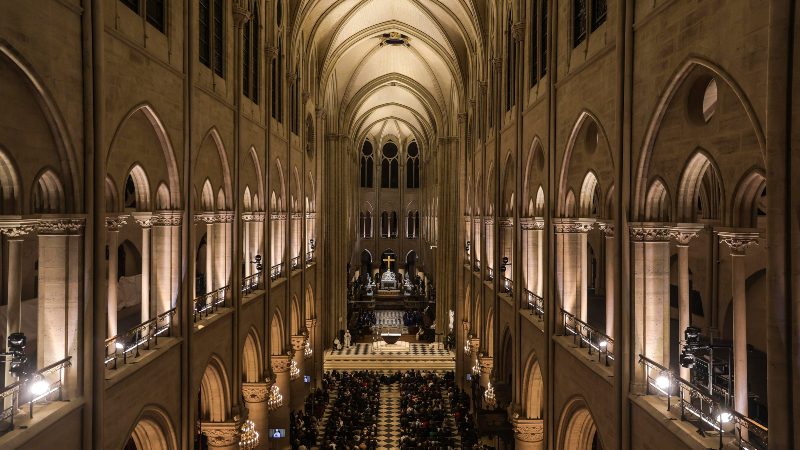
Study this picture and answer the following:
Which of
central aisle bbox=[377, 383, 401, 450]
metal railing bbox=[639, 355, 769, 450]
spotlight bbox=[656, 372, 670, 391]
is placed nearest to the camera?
metal railing bbox=[639, 355, 769, 450]

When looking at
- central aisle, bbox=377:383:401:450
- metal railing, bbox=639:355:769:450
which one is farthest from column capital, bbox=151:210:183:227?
central aisle, bbox=377:383:401:450

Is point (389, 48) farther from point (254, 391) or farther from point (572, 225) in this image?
point (572, 225)

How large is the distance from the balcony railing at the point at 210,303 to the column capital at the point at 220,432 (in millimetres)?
3056

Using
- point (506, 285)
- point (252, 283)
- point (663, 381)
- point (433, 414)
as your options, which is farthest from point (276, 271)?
point (663, 381)

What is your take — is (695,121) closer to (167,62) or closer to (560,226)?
(560,226)

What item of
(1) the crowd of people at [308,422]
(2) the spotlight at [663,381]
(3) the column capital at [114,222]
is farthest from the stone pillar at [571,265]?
(1) the crowd of people at [308,422]

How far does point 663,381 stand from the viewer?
9.33 meters

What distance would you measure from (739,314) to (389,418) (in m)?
22.9

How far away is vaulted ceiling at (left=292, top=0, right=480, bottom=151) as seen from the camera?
2845 cm

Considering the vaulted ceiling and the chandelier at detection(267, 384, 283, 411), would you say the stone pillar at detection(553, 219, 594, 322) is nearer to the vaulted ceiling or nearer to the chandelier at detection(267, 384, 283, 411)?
the chandelier at detection(267, 384, 283, 411)

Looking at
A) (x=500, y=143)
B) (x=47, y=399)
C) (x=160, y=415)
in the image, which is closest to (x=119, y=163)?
(x=47, y=399)

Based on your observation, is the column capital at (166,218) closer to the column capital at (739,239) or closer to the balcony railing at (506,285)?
the column capital at (739,239)

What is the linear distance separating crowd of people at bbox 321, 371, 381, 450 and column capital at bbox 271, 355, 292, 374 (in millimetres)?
3112

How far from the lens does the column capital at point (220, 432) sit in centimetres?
1620
